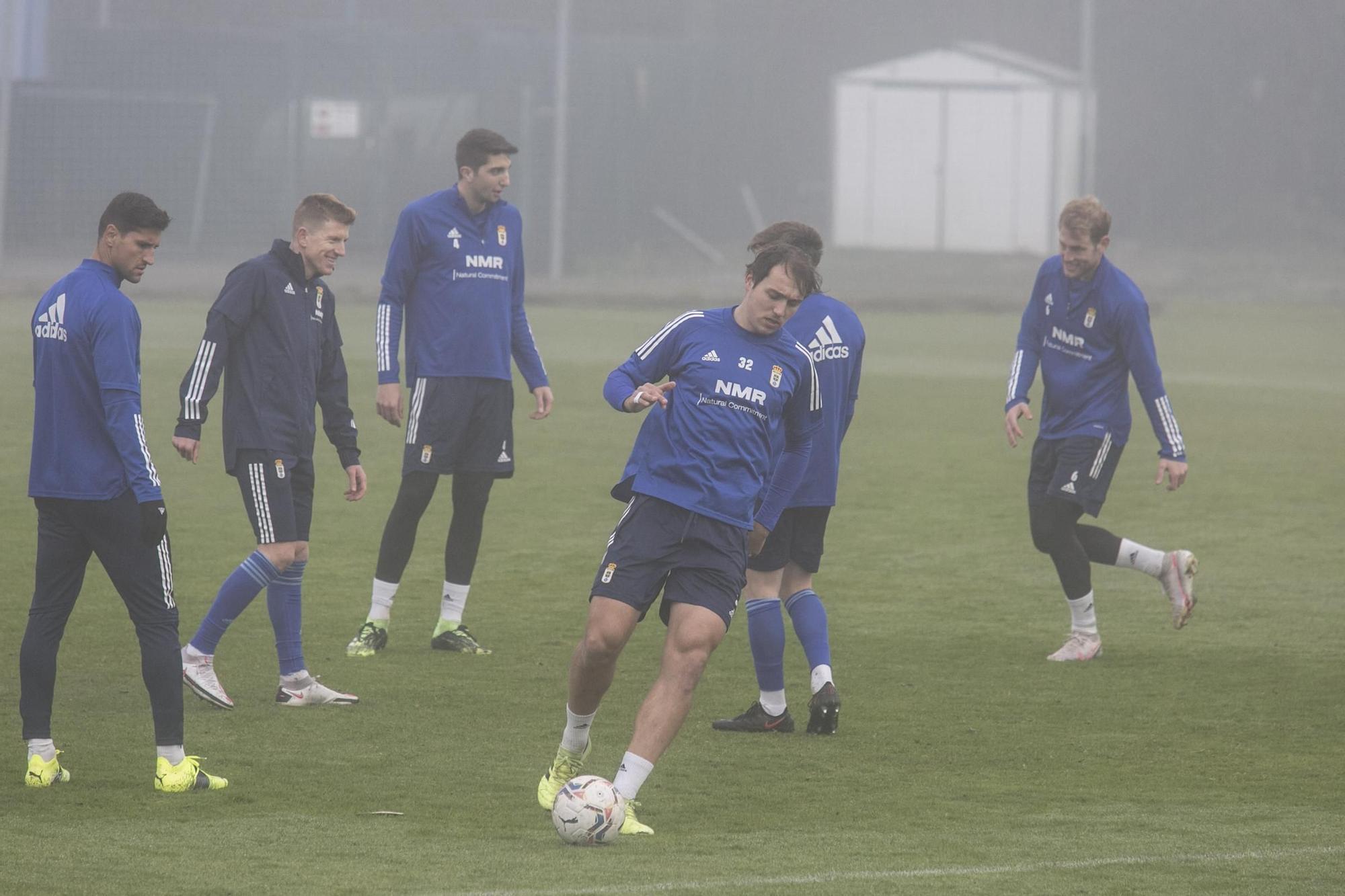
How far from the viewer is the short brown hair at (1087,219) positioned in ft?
26.7

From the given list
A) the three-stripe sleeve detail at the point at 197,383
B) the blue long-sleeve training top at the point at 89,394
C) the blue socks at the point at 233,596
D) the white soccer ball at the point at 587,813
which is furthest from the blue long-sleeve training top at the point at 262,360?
the white soccer ball at the point at 587,813

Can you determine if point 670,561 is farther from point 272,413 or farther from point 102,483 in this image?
point 272,413

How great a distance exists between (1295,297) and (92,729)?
33.8 metres

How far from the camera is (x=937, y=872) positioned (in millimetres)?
4875

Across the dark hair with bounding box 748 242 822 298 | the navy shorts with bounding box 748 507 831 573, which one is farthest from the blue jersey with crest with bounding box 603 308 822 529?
the navy shorts with bounding box 748 507 831 573

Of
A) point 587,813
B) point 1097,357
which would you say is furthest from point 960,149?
point 587,813

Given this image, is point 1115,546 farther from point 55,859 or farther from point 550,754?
point 55,859

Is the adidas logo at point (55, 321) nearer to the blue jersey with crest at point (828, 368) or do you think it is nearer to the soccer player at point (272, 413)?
the soccer player at point (272, 413)

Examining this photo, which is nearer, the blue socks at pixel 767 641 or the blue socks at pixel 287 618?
the blue socks at pixel 767 641

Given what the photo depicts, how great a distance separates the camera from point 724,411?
5609mm

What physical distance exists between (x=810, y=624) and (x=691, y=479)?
5.35 feet

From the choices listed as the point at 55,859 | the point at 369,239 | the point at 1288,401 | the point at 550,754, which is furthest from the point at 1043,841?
the point at 369,239

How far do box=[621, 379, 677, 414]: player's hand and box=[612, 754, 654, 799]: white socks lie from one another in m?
1.02

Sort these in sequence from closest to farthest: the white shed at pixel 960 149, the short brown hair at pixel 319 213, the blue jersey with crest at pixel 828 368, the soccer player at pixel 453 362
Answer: the blue jersey with crest at pixel 828 368 → the short brown hair at pixel 319 213 → the soccer player at pixel 453 362 → the white shed at pixel 960 149
